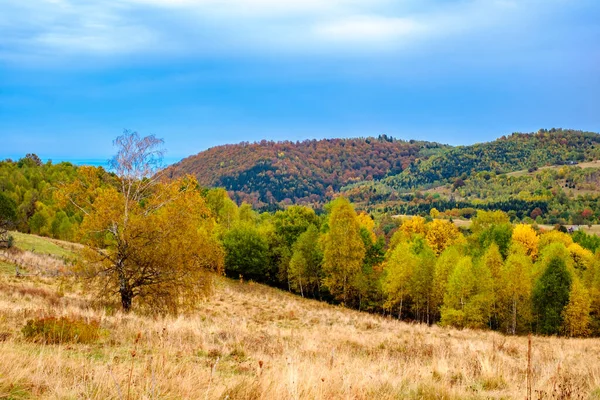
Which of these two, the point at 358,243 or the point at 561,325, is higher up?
the point at 358,243

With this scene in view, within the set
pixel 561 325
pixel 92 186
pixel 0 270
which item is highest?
pixel 92 186

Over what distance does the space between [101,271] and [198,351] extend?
11.0 m

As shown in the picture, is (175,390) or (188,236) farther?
(188,236)

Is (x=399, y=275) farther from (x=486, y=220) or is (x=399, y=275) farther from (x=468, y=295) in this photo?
(x=486, y=220)

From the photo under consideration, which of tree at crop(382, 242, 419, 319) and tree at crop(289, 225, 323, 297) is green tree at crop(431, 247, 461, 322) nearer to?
tree at crop(382, 242, 419, 319)

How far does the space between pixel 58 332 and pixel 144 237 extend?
937cm

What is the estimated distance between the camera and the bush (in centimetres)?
875

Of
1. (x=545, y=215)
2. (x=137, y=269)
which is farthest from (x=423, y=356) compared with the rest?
(x=545, y=215)

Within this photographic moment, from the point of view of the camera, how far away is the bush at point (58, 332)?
8.75 metres

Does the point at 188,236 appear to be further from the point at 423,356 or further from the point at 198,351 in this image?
the point at 423,356

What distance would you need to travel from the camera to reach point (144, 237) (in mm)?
18188

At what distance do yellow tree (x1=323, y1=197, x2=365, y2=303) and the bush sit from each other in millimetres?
39412

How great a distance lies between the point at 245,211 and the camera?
3322 inches

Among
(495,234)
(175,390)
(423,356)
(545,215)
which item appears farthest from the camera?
(545,215)
